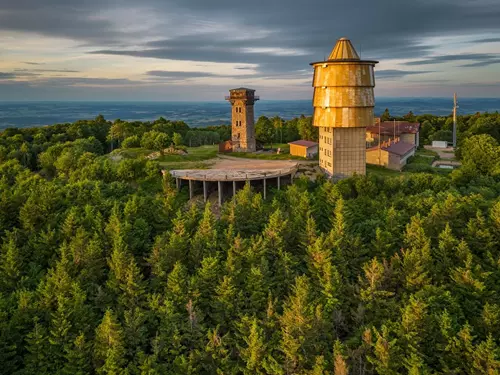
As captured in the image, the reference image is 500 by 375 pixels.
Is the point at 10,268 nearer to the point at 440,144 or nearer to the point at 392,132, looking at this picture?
the point at 392,132

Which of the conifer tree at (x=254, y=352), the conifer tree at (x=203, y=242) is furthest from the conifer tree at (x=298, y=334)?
the conifer tree at (x=203, y=242)

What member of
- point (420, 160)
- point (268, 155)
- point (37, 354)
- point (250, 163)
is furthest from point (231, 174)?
point (420, 160)

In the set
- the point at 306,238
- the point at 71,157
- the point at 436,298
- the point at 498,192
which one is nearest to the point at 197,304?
the point at 306,238

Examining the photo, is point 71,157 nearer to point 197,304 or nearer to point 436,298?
point 197,304

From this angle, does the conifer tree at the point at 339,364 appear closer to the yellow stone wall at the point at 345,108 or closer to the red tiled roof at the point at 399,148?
the yellow stone wall at the point at 345,108

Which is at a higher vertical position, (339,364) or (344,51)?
(344,51)

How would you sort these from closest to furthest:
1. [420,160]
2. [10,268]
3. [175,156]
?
[10,268], [175,156], [420,160]

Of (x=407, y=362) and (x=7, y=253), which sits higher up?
(x=7, y=253)
